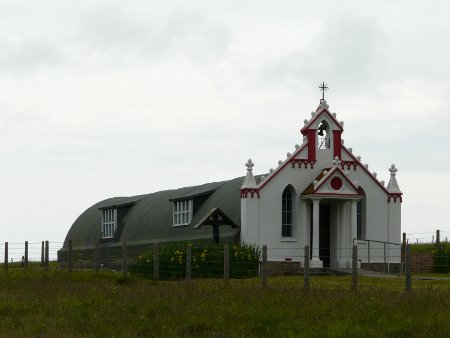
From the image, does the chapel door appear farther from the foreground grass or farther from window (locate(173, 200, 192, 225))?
the foreground grass

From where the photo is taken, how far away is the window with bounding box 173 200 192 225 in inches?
1994

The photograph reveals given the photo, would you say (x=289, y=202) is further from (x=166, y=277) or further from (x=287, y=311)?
(x=287, y=311)

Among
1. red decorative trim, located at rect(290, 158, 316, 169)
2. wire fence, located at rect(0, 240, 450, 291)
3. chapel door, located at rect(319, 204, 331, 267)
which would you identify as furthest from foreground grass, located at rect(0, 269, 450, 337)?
chapel door, located at rect(319, 204, 331, 267)

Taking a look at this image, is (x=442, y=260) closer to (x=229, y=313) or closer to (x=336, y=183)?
(x=336, y=183)

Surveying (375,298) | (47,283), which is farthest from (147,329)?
(47,283)

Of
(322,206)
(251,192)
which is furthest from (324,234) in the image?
(251,192)

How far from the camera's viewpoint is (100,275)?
4047 cm

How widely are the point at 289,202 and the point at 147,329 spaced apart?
21200 mm

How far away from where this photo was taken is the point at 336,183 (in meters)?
44.1

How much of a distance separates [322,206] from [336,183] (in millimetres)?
2601

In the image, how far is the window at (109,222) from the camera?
58938mm

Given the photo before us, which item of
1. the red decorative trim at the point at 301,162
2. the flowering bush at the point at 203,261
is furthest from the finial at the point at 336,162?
the flowering bush at the point at 203,261

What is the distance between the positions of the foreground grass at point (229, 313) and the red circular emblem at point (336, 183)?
494 inches

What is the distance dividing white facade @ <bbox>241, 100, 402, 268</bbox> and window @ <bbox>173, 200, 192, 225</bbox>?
6.56m
